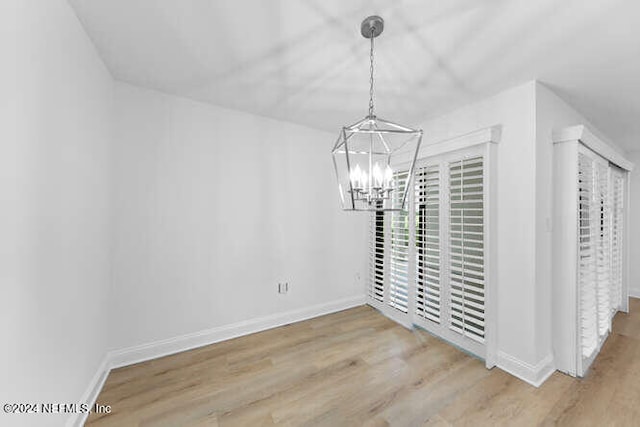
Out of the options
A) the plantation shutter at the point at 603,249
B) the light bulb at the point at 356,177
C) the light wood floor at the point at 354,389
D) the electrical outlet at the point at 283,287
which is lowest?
the light wood floor at the point at 354,389

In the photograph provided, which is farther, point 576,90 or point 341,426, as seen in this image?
point 576,90

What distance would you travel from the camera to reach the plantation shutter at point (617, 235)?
113 inches

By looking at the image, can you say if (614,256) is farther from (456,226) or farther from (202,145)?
(202,145)

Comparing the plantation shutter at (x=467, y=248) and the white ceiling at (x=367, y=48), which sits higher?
the white ceiling at (x=367, y=48)

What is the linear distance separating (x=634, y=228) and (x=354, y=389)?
18.2ft

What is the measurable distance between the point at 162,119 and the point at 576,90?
148 inches

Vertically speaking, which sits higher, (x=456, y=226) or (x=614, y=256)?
(x=456, y=226)

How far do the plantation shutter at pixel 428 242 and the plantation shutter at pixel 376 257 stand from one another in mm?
612

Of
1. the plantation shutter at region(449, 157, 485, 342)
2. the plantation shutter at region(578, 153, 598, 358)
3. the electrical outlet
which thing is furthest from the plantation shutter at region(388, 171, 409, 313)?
the plantation shutter at region(578, 153, 598, 358)

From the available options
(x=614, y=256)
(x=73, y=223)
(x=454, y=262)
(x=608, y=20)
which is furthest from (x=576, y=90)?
(x=73, y=223)

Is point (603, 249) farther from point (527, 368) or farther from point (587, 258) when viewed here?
point (527, 368)

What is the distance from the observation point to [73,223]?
142 centimetres

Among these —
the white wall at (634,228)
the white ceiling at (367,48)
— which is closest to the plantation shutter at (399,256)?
the white ceiling at (367,48)

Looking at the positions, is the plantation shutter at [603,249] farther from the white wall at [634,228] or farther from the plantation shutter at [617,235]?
the white wall at [634,228]
